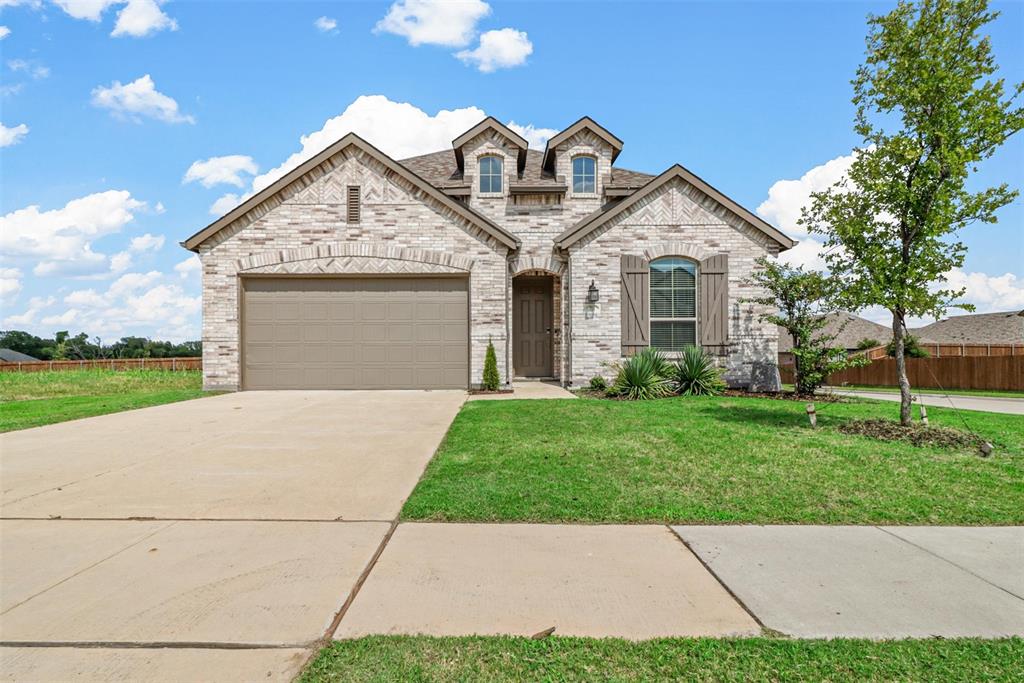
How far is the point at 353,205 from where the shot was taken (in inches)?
558

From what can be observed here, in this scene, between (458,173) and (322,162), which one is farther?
(458,173)

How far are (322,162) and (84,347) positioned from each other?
2063 inches

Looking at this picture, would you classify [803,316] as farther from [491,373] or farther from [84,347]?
[84,347]

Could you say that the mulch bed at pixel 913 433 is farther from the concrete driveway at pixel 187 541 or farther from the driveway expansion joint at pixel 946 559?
the concrete driveway at pixel 187 541

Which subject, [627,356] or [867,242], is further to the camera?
[627,356]

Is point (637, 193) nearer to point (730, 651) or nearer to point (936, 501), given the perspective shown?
point (936, 501)

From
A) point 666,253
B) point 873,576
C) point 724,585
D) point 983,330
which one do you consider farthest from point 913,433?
point 983,330

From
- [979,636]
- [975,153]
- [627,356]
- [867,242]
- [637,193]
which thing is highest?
[637,193]

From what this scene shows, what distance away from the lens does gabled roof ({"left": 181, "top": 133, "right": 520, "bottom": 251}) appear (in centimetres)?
1379

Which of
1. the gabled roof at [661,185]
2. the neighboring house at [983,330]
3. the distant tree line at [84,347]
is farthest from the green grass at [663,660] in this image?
the distant tree line at [84,347]

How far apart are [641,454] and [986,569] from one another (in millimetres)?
3180

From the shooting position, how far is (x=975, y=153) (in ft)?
23.8

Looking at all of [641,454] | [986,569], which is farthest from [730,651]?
[641,454]

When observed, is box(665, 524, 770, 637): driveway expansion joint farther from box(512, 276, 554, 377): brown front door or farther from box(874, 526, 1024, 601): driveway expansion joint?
box(512, 276, 554, 377): brown front door
